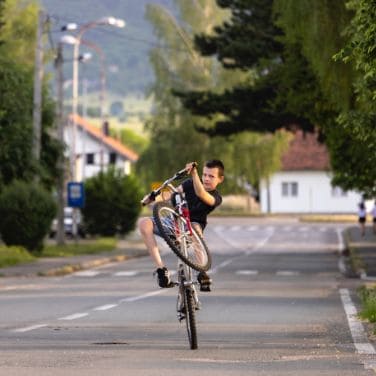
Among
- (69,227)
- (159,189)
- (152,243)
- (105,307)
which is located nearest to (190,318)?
(152,243)

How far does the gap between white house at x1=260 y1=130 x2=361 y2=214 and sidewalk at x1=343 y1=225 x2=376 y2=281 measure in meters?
49.1

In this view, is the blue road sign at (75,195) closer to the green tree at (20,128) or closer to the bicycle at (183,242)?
the green tree at (20,128)

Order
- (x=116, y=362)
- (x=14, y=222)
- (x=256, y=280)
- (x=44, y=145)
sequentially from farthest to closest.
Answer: (x=44, y=145)
(x=14, y=222)
(x=256, y=280)
(x=116, y=362)

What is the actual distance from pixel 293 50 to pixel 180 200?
25.2m

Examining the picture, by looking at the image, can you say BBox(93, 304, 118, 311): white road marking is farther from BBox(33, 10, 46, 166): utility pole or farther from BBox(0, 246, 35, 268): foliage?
BBox(33, 10, 46, 166): utility pole

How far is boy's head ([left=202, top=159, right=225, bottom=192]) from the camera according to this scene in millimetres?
15844

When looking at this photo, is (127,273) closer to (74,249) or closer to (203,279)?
(74,249)

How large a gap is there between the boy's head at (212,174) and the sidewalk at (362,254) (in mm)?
21065

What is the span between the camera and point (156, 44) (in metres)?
Result: 102

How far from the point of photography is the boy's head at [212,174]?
15844 mm

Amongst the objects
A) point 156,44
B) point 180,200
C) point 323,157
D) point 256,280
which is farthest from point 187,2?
point 180,200

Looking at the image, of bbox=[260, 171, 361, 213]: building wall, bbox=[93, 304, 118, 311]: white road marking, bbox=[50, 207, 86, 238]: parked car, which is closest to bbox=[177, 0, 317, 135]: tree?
bbox=[50, 207, 86, 238]: parked car

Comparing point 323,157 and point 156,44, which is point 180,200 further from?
point 323,157

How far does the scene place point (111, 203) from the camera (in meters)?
69.9
